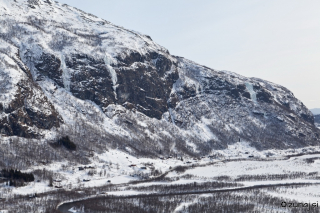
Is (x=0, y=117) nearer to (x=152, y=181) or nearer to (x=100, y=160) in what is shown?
(x=100, y=160)

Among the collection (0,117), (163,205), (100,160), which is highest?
(0,117)

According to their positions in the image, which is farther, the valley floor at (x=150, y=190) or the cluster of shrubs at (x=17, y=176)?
the cluster of shrubs at (x=17, y=176)

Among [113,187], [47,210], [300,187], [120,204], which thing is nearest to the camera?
[47,210]

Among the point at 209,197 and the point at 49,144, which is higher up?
the point at 49,144

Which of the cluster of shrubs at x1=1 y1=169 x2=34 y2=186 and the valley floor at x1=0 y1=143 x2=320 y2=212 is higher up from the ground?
the cluster of shrubs at x1=1 y1=169 x2=34 y2=186

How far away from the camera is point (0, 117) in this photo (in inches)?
7392

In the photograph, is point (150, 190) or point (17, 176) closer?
point (17, 176)

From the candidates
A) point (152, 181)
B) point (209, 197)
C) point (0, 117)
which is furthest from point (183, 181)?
point (0, 117)

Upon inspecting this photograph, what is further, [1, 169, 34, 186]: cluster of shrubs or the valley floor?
[1, 169, 34, 186]: cluster of shrubs

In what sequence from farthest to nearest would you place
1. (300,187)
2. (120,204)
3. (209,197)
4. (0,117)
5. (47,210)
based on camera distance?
(0,117)
(300,187)
(209,197)
(120,204)
(47,210)

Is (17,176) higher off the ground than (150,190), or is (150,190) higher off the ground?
(17,176)

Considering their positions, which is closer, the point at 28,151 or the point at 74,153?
the point at 28,151

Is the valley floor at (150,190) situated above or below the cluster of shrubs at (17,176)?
below

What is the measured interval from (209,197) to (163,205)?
77.8ft
